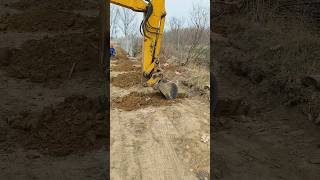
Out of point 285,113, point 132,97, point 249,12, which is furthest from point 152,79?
point 249,12

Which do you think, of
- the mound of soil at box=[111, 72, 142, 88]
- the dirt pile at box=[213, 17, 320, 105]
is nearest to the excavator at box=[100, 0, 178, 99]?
the mound of soil at box=[111, 72, 142, 88]

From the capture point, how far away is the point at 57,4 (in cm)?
1483

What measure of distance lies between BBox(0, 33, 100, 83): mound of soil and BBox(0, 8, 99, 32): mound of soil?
5.04 ft

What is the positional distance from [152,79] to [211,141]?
320 cm

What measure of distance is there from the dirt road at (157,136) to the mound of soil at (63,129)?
304mm

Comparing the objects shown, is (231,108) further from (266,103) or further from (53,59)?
(53,59)

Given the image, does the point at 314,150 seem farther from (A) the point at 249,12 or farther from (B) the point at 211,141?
(A) the point at 249,12

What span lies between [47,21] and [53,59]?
3.35 m

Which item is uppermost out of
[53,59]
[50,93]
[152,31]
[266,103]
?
[152,31]

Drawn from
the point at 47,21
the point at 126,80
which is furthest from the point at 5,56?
the point at 126,80

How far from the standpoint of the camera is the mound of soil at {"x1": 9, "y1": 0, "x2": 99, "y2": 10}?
14734mm

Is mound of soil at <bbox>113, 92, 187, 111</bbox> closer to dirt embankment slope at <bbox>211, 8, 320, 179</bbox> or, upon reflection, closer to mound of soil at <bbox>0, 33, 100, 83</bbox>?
dirt embankment slope at <bbox>211, 8, 320, 179</bbox>

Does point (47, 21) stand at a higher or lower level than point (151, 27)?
higher

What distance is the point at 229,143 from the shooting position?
610cm
